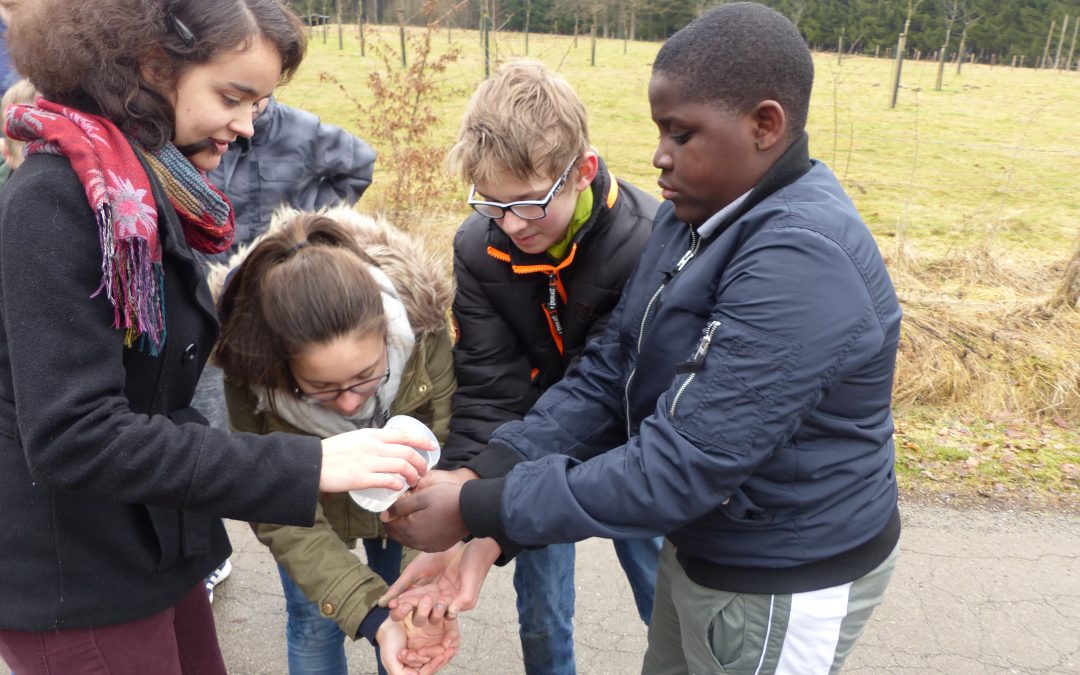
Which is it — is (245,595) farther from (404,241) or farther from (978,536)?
(978,536)

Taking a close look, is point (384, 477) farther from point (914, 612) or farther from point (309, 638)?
point (914, 612)

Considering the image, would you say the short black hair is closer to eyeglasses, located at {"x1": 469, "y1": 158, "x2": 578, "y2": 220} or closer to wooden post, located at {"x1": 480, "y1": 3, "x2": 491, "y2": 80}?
eyeglasses, located at {"x1": 469, "y1": 158, "x2": 578, "y2": 220}

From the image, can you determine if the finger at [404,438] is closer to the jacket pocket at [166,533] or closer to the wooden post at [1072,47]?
the jacket pocket at [166,533]

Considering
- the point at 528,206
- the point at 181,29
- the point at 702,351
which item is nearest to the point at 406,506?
the point at 528,206

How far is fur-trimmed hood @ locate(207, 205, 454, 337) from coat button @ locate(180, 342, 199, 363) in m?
0.49

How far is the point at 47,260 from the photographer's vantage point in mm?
1252

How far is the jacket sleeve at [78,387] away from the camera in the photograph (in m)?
1.25

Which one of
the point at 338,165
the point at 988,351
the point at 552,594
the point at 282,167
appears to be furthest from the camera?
the point at 988,351

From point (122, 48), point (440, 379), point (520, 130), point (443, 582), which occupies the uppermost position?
point (122, 48)

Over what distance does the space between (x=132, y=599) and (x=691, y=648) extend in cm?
113

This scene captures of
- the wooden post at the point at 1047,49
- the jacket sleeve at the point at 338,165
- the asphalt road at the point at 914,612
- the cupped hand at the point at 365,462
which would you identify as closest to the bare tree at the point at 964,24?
the wooden post at the point at 1047,49

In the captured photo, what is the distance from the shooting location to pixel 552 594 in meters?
2.46

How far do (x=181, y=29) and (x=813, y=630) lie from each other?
5.10 feet

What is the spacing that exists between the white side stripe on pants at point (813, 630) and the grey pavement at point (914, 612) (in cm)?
130
